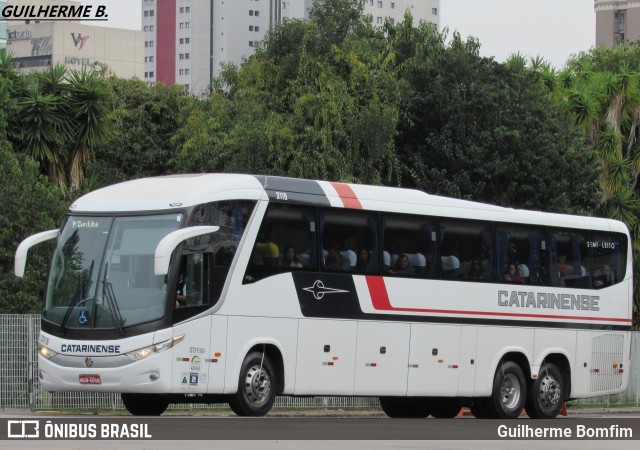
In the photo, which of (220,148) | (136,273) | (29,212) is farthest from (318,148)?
(136,273)

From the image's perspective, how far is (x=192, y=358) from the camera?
1952cm

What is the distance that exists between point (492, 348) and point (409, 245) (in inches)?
113

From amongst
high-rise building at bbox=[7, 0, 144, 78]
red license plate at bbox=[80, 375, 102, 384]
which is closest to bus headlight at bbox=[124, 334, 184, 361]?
red license plate at bbox=[80, 375, 102, 384]

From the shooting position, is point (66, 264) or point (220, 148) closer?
point (66, 264)

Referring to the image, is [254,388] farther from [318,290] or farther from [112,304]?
[112,304]

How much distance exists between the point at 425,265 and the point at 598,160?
67.5 ft

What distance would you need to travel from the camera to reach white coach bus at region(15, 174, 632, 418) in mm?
19359

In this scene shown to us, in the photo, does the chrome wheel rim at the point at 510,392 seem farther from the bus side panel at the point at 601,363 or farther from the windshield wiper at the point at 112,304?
the windshield wiper at the point at 112,304

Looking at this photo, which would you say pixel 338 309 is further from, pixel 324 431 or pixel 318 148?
pixel 318 148

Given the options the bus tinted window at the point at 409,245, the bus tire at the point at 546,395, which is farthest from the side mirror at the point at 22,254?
the bus tire at the point at 546,395

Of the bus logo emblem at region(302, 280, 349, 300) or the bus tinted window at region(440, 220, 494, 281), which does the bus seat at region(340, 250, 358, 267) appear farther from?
the bus tinted window at region(440, 220, 494, 281)

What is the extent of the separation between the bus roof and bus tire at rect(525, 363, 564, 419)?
318cm

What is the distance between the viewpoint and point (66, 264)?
2000cm

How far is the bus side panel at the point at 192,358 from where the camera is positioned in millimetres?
19281
